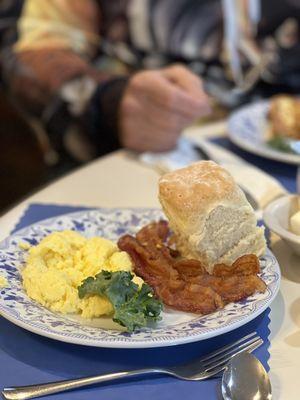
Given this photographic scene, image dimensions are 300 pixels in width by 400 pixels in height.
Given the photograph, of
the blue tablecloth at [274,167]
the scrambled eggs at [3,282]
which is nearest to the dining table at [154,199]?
the blue tablecloth at [274,167]

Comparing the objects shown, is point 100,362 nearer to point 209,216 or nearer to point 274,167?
point 209,216

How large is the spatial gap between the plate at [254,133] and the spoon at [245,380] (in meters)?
0.75

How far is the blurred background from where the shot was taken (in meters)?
1.81

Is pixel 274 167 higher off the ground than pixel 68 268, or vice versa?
pixel 68 268

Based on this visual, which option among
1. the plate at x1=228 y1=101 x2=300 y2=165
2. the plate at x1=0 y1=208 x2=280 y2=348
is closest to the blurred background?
the plate at x1=228 y1=101 x2=300 y2=165

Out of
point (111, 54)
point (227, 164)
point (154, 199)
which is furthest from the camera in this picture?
point (111, 54)

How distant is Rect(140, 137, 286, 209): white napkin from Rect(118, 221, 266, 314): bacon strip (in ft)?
1.17

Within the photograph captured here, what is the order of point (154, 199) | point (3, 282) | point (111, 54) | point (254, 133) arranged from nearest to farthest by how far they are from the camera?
point (3, 282) → point (154, 199) → point (254, 133) → point (111, 54)

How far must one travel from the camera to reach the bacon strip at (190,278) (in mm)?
893

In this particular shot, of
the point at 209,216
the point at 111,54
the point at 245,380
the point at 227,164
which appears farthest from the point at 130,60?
the point at 245,380

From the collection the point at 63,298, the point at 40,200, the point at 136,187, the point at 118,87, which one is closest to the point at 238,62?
the point at 118,87

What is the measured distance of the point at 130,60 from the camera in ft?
6.64

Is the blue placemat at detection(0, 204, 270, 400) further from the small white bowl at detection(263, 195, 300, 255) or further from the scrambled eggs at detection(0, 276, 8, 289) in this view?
the small white bowl at detection(263, 195, 300, 255)

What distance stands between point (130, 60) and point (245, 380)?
55.3 inches
